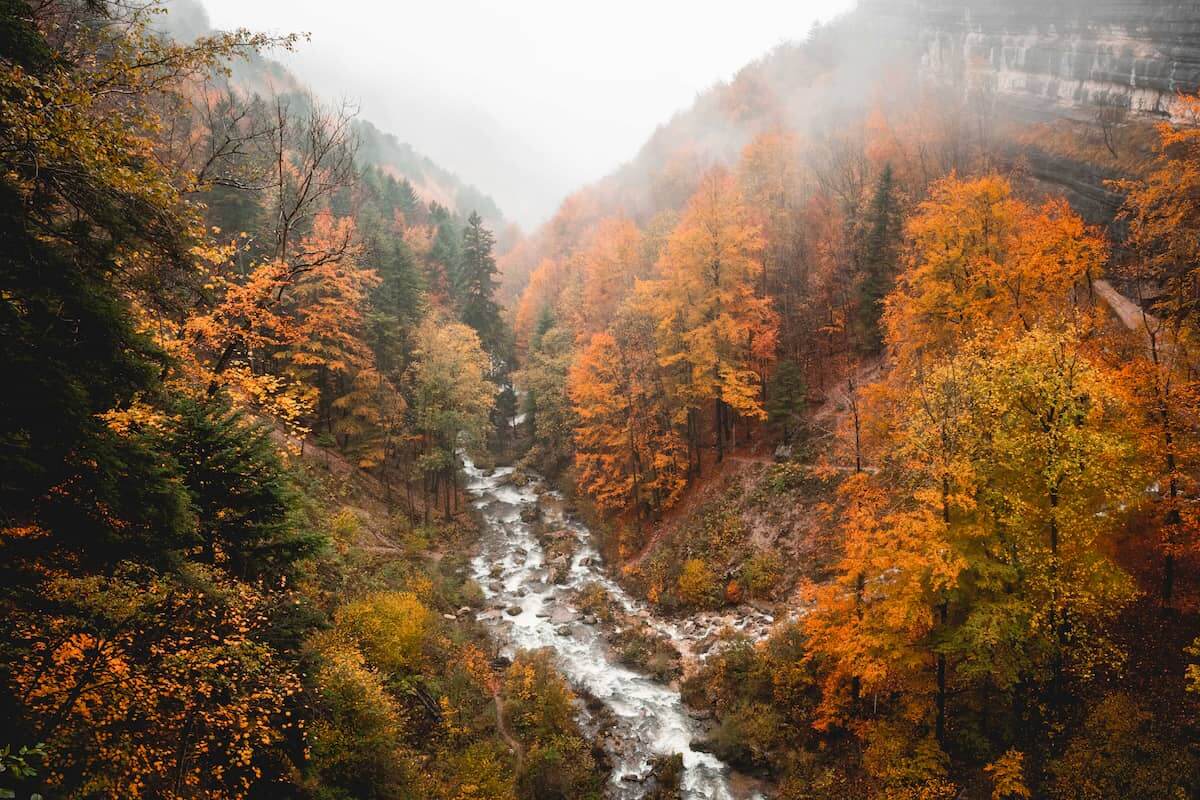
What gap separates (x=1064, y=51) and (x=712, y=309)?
1464 inches

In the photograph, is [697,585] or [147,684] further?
[697,585]

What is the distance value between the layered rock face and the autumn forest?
1.66 feet

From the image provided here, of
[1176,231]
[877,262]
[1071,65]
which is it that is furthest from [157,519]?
[1071,65]

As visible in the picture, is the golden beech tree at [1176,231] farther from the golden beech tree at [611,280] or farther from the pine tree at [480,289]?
the pine tree at [480,289]

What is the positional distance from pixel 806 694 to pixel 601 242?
43560 mm

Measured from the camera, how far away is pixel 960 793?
1291cm

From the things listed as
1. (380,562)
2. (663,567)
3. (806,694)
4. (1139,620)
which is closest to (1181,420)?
(1139,620)

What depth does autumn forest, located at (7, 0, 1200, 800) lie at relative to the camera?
6516 mm

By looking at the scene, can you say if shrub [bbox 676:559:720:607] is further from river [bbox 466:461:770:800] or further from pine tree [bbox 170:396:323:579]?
pine tree [bbox 170:396:323:579]

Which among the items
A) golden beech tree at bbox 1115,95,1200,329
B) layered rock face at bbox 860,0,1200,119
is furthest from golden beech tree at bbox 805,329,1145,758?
layered rock face at bbox 860,0,1200,119

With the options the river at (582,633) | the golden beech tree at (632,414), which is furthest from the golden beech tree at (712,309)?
the river at (582,633)

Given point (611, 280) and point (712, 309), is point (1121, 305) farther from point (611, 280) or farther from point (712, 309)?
point (611, 280)

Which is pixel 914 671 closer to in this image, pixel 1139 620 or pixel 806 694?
pixel 806 694

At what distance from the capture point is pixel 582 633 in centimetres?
2353
